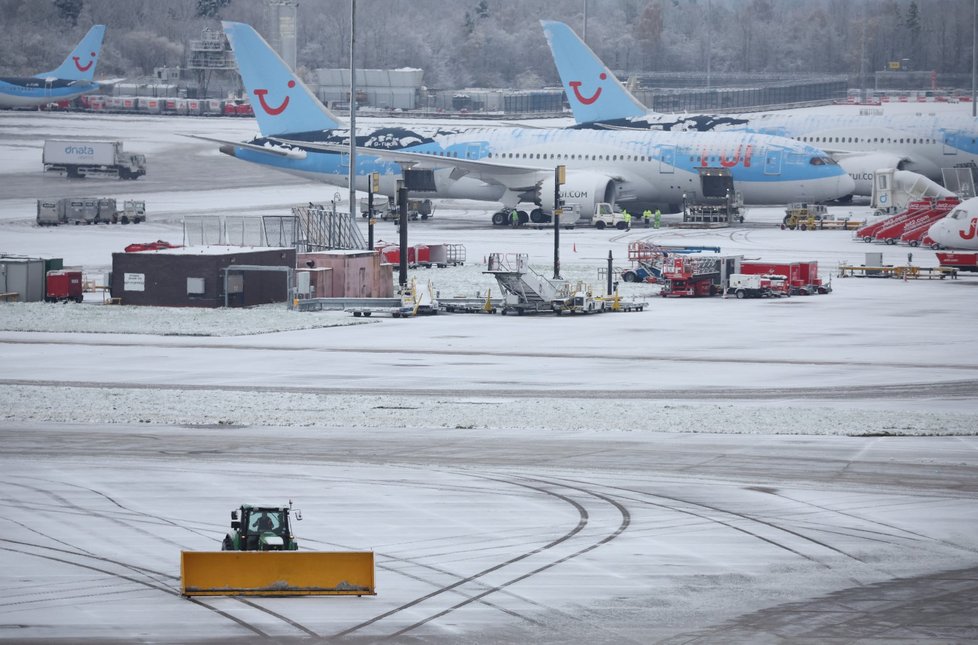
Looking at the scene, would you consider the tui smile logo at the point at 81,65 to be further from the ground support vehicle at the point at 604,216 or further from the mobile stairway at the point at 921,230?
the mobile stairway at the point at 921,230

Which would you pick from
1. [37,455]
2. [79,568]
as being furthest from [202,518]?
[37,455]

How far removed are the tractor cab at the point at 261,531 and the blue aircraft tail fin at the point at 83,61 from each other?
6321 inches

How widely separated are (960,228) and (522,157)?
26831mm

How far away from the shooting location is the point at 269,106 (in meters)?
92.2

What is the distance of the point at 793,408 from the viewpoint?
35344mm

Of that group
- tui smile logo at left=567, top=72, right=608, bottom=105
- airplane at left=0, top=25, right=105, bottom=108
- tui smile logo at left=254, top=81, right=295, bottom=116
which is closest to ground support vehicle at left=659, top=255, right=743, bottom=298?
tui smile logo at left=254, top=81, right=295, bottom=116

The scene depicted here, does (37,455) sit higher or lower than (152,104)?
lower

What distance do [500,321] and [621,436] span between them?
21.6 meters

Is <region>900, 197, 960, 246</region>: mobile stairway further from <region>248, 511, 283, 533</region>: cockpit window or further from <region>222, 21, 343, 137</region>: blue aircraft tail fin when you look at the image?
<region>248, 511, 283, 533</region>: cockpit window

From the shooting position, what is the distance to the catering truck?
114m

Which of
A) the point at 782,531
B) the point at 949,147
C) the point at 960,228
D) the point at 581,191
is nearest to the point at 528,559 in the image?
the point at 782,531

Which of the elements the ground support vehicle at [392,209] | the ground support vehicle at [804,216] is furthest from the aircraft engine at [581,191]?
the ground support vehicle at [804,216]

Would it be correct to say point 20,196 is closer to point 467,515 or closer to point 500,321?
point 500,321

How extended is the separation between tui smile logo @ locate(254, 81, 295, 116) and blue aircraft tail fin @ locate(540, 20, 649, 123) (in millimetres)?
22793
